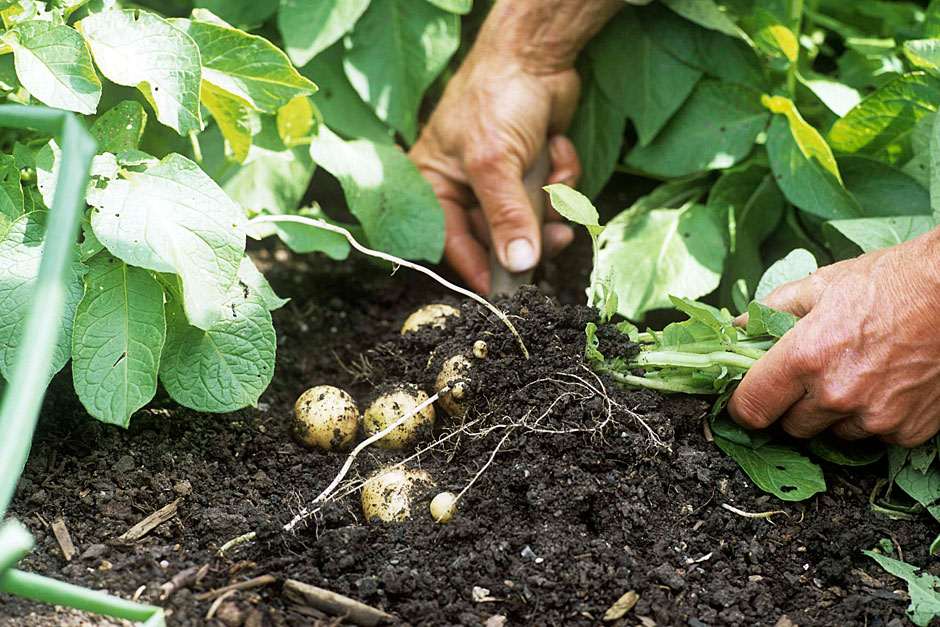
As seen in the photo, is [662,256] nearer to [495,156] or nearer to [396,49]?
[495,156]

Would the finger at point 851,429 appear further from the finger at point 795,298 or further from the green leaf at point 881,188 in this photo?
the green leaf at point 881,188

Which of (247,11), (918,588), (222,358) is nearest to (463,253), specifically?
(247,11)

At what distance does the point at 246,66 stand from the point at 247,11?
0.64 meters

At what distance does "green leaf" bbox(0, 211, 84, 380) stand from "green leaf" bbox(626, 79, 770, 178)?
1297 millimetres

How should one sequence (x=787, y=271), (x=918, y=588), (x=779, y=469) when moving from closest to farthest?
(x=918, y=588)
(x=779, y=469)
(x=787, y=271)

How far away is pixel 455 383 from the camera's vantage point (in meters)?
1.59

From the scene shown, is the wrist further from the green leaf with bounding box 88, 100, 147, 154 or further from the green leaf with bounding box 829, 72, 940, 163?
the green leaf with bounding box 88, 100, 147, 154

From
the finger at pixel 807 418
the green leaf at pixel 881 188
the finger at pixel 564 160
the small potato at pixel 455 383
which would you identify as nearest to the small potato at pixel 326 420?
the small potato at pixel 455 383

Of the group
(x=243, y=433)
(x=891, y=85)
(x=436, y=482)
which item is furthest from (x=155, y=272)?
(x=891, y=85)

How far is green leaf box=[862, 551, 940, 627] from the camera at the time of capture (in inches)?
53.0

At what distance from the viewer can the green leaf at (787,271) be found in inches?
68.7

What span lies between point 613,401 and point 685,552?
0.82 feet

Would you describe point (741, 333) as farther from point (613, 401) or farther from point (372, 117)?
point (372, 117)

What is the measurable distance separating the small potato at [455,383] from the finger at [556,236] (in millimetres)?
756
